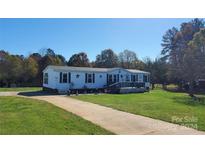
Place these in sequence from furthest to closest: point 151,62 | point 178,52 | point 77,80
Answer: point 77,80 → point 178,52 → point 151,62

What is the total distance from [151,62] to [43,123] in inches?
183

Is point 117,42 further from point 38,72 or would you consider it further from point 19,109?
point 38,72

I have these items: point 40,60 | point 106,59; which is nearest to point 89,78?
point 40,60

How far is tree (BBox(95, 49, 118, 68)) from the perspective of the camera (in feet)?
31.1

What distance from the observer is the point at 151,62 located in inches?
379

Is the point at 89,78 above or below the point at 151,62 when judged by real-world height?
below

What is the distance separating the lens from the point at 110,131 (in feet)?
20.6

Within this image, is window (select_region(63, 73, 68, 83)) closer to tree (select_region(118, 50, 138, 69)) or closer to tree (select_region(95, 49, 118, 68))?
tree (select_region(95, 49, 118, 68))

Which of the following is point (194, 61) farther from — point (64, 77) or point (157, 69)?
point (64, 77)

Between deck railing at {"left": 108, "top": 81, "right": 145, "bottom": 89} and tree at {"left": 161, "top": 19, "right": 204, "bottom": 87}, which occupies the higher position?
→ tree at {"left": 161, "top": 19, "right": 204, "bottom": 87}

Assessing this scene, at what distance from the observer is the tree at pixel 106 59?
9.47 metres

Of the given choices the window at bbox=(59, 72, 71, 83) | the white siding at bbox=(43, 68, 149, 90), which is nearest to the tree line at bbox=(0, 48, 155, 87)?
the white siding at bbox=(43, 68, 149, 90)

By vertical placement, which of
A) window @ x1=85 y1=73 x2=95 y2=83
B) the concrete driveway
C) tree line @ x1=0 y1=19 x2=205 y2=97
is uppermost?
tree line @ x1=0 y1=19 x2=205 y2=97
